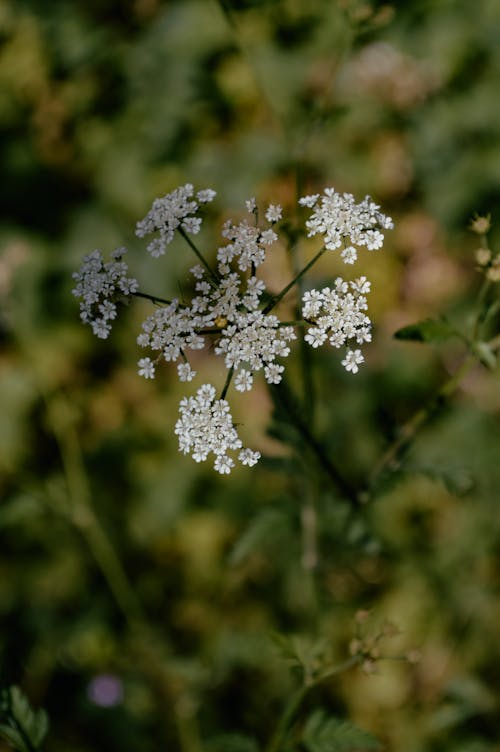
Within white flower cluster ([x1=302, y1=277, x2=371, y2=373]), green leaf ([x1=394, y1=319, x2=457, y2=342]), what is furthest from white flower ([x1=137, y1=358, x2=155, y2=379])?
green leaf ([x1=394, y1=319, x2=457, y2=342])

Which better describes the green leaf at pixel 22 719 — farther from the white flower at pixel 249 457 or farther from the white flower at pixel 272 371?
the white flower at pixel 272 371

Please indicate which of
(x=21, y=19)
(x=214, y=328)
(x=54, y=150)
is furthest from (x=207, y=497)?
(x=21, y=19)

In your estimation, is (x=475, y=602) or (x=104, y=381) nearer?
(x=475, y=602)

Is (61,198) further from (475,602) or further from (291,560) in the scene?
(475,602)

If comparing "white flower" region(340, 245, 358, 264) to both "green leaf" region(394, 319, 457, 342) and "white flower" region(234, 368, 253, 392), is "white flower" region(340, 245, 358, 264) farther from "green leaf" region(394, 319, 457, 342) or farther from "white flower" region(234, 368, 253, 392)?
"white flower" region(234, 368, 253, 392)

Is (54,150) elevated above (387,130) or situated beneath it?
elevated above

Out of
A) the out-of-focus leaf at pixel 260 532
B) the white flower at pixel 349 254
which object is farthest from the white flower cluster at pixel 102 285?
the out-of-focus leaf at pixel 260 532

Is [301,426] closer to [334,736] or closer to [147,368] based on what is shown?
[147,368]

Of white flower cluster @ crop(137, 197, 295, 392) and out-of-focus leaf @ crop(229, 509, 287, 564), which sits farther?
out-of-focus leaf @ crop(229, 509, 287, 564)
